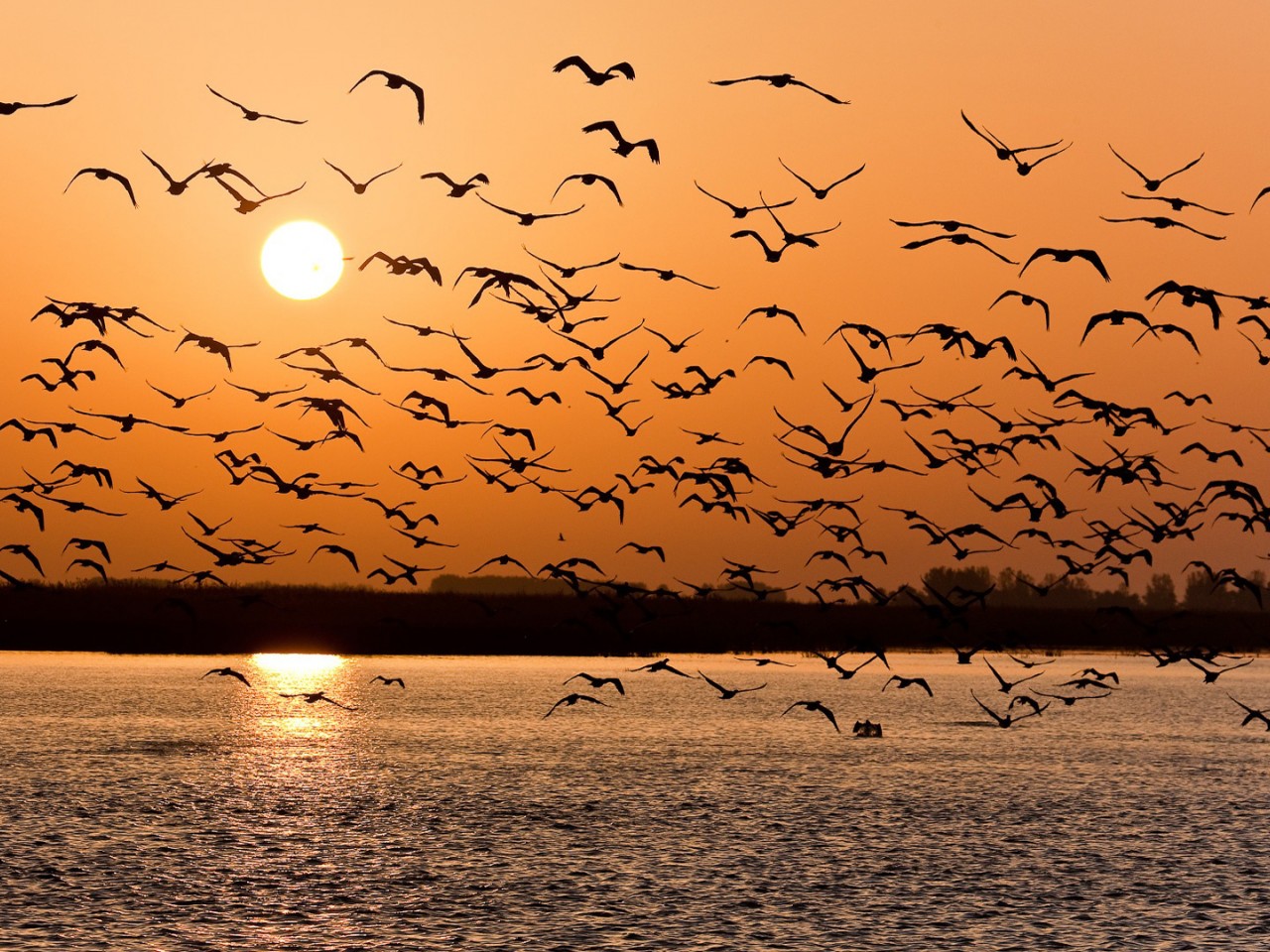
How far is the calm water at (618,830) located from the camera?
28109mm

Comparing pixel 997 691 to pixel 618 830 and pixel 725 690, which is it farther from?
pixel 618 830

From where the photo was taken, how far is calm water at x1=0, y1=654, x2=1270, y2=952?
2811 centimetres

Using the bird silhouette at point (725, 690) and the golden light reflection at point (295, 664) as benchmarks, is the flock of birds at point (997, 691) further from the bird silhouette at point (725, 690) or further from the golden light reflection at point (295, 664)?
the golden light reflection at point (295, 664)

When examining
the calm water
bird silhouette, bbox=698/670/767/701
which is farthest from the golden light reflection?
the calm water

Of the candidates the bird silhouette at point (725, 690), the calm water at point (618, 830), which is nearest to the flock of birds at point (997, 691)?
the bird silhouette at point (725, 690)

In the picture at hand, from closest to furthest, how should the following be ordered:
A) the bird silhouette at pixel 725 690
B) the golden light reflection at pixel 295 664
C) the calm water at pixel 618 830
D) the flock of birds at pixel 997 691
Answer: the calm water at pixel 618 830 → the bird silhouette at pixel 725 690 → the flock of birds at pixel 997 691 → the golden light reflection at pixel 295 664

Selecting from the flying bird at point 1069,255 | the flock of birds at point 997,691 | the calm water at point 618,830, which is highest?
the flying bird at point 1069,255

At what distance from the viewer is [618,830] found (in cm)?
3894

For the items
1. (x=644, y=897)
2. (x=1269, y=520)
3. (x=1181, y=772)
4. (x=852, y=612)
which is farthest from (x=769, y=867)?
(x=852, y=612)

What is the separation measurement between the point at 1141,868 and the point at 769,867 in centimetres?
776

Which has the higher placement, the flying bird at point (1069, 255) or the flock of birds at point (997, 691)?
the flying bird at point (1069, 255)

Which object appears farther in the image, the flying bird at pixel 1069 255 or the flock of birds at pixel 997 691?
the flock of birds at pixel 997 691

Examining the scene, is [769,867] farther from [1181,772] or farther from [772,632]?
[772,632]

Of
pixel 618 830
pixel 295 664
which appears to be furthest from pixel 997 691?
pixel 295 664
